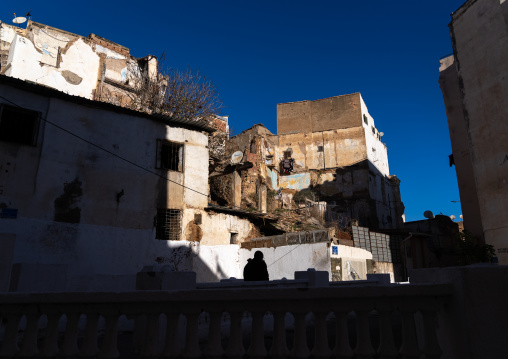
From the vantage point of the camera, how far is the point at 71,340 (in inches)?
128

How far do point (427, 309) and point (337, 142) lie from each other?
37750 mm

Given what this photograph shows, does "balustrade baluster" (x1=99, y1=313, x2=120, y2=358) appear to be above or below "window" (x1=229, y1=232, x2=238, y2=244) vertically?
below

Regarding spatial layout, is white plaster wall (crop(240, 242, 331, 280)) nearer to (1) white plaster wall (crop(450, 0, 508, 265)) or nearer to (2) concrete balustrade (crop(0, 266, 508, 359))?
(1) white plaster wall (crop(450, 0, 508, 265))

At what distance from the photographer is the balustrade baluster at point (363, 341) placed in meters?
2.95

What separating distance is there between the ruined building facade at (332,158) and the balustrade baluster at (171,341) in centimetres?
2975

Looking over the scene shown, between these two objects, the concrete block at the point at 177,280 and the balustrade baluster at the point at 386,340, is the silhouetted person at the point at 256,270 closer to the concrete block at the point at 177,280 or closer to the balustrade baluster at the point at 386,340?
the concrete block at the point at 177,280

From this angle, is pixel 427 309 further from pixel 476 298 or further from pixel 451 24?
pixel 451 24

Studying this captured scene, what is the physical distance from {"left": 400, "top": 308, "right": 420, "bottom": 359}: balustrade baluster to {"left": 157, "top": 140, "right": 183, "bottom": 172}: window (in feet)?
52.2

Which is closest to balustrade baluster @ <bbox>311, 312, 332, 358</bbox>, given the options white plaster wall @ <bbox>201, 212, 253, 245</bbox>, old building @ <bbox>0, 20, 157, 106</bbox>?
white plaster wall @ <bbox>201, 212, 253, 245</bbox>

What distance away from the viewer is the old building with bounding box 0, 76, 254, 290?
13.9 m

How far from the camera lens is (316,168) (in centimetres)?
3975

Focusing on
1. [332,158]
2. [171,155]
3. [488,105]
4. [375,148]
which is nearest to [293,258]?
[171,155]

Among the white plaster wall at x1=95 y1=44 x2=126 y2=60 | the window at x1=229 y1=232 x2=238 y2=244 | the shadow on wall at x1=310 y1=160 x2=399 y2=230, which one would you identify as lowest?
the window at x1=229 y1=232 x2=238 y2=244

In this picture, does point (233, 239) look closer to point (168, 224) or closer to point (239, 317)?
point (168, 224)
